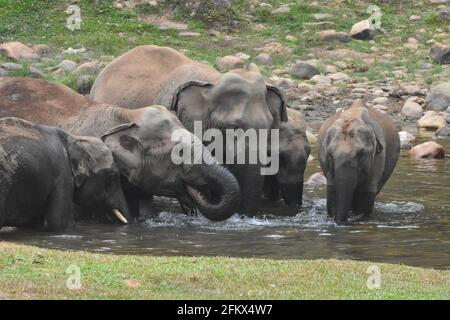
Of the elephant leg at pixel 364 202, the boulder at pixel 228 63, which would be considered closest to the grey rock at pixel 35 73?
the boulder at pixel 228 63

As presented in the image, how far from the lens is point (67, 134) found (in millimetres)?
16969

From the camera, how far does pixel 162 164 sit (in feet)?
57.4

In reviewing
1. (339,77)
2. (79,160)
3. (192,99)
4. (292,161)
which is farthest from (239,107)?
(339,77)

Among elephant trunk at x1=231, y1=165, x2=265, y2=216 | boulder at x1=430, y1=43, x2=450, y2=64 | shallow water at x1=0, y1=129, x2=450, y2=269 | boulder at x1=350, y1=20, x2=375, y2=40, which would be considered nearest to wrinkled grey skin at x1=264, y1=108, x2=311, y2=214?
shallow water at x1=0, y1=129, x2=450, y2=269

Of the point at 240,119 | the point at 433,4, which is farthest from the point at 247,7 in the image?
the point at 240,119

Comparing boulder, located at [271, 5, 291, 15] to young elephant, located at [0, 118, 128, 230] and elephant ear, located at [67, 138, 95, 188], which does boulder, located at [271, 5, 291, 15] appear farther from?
elephant ear, located at [67, 138, 95, 188]

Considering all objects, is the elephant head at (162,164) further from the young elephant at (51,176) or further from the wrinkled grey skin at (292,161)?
the wrinkled grey skin at (292,161)

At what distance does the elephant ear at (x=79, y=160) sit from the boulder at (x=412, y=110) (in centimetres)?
1446

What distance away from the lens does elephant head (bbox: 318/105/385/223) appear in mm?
17469

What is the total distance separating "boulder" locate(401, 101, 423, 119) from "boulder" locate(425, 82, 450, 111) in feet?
0.97

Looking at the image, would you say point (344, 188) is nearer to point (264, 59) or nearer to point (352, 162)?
point (352, 162)

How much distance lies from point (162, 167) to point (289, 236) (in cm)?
207
